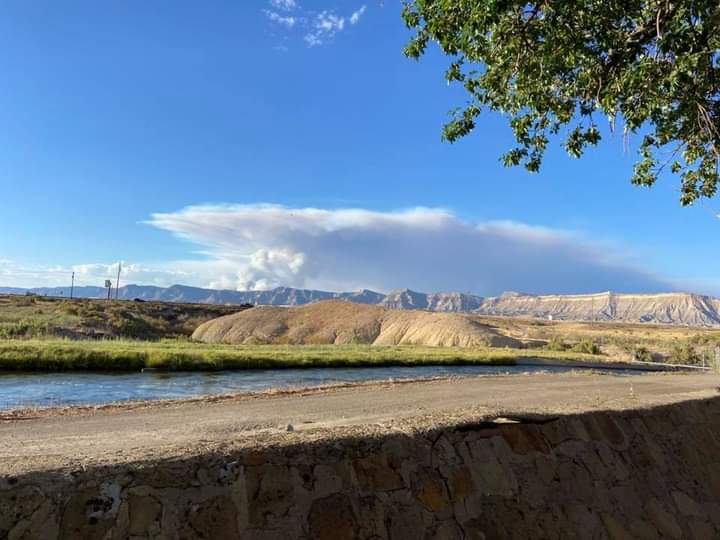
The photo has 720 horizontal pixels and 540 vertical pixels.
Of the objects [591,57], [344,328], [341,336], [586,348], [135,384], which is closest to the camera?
[591,57]

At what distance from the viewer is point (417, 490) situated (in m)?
5.08

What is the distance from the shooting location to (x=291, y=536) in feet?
14.0

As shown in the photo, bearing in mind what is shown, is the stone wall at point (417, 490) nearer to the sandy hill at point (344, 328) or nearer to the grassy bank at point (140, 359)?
the grassy bank at point (140, 359)

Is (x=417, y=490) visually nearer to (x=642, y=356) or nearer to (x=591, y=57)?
(x=591, y=57)

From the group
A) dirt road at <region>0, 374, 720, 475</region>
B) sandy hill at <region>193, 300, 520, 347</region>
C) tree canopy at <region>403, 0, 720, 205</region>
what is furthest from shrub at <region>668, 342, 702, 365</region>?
tree canopy at <region>403, 0, 720, 205</region>

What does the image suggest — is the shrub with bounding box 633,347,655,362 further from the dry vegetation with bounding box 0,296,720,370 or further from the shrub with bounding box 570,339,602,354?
the shrub with bounding box 570,339,602,354

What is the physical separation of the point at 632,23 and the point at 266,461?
918 cm

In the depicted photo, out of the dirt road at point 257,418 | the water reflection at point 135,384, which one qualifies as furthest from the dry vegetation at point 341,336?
the dirt road at point 257,418

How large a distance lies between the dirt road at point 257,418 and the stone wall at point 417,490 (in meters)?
0.35

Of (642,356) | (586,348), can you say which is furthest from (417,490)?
(586,348)

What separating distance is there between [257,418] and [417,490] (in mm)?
5911

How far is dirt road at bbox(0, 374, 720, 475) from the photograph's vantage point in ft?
16.5

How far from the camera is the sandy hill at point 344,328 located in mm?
61250

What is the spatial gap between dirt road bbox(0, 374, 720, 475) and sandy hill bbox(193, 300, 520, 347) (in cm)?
4309
